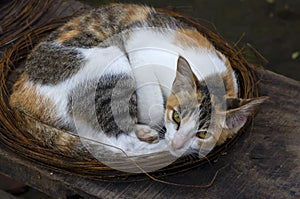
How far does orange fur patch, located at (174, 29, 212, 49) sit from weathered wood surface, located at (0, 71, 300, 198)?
0.35 meters

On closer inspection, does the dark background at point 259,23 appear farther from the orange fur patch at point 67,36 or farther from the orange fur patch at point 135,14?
the orange fur patch at point 67,36

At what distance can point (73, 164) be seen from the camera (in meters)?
1.99

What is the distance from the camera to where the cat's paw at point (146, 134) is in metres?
2.10

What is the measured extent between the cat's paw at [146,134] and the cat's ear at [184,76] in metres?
0.19

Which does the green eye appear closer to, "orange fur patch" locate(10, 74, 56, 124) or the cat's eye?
the cat's eye

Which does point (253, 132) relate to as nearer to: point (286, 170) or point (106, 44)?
A: point (286, 170)

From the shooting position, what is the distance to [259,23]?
4043 millimetres

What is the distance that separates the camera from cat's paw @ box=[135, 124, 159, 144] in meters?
2.10

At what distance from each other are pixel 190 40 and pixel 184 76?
0.32m

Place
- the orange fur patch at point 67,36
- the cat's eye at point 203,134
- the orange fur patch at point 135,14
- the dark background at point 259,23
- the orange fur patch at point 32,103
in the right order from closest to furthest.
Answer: the cat's eye at point 203,134
the orange fur patch at point 32,103
the orange fur patch at point 67,36
the orange fur patch at point 135,14
the dark background at point 259,23

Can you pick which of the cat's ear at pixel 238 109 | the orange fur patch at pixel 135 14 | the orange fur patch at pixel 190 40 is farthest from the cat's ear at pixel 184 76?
the orange fur patch at pixel 135 14

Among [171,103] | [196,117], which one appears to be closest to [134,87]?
[171,103]

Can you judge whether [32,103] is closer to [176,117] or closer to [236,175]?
[176,117]

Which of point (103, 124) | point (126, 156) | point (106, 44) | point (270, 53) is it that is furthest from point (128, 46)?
point (270, 53)
